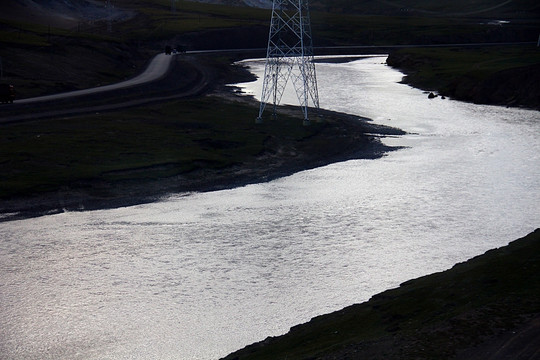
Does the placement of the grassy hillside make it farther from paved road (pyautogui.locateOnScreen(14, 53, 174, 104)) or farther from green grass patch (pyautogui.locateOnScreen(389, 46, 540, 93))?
green grass patch (pyautogui.locateOnScreen(389, 46, 540, 93))

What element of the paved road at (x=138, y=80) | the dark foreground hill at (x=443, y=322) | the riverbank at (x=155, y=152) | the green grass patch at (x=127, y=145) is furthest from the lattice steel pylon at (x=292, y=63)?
the dark foreground hill at (x=443, y=322)

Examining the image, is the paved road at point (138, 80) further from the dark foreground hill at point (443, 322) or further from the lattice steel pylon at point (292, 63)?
the dark foreground hill at point (443, 322)

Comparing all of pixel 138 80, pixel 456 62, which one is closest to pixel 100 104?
pixel 138 80

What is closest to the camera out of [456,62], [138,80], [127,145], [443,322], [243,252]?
[443,322]

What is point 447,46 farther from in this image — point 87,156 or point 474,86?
point 87,156

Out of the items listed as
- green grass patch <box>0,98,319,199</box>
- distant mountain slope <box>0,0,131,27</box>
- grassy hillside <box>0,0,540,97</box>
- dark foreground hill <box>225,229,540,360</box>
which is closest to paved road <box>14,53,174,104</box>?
grassy hillside <box>0,0,540,97</box>

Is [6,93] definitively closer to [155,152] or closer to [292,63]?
[155,152]
